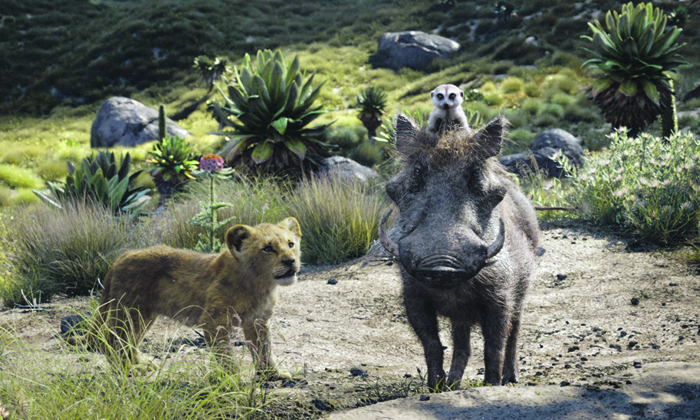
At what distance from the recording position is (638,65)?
449 inches

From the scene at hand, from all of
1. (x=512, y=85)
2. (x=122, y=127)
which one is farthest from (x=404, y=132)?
(x=512, y=85)

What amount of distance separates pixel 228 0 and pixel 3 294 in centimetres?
4376

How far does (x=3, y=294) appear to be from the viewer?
5621mm

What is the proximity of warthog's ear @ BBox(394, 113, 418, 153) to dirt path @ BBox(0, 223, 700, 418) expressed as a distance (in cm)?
98

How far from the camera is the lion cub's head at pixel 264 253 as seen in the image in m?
3.33

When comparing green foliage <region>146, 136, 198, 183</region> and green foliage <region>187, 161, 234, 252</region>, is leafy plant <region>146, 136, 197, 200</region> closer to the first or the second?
green foliage <region>146, 136, 198, 183</region>

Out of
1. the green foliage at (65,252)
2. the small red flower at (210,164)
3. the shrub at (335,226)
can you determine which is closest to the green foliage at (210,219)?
the small red flower at (210,164)

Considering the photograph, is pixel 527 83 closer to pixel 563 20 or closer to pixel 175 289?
pixel 563 20

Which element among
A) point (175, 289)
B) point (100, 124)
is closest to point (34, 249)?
point (175, 289)

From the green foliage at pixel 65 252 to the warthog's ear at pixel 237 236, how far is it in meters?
2.81

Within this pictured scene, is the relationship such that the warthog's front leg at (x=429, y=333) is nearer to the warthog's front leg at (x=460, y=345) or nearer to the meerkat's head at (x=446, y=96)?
the warthog's front leg at (x=460, y=345)

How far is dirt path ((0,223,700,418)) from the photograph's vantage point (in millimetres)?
3285

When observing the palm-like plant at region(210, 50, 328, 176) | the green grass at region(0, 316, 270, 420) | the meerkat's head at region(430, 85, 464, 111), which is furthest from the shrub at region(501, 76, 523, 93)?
the green grass at region(0, 316, 270, 420)

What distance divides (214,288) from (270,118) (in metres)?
5.86
